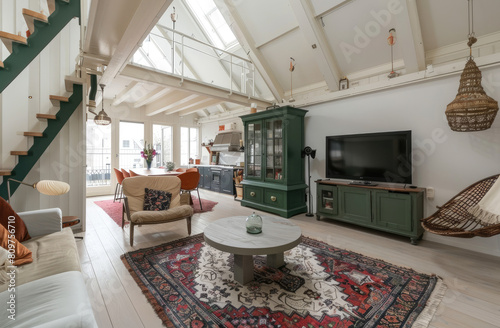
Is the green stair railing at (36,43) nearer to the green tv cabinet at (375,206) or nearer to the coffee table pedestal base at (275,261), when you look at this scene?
the coffee table pedestal base at (275,261)

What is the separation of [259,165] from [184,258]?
2.65 metres

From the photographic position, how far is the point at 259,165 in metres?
4.70

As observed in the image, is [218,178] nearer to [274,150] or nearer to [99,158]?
[274,150]

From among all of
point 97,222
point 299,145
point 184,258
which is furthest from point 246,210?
point 97,222

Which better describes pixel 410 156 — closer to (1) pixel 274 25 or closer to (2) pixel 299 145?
(2) pixel 299 145

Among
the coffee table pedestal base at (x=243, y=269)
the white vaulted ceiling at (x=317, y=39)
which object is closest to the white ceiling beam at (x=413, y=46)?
the white vaulted ceiling at (x=317, y=39)

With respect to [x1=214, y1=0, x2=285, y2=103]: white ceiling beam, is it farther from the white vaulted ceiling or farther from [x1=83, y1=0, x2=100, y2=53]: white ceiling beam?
[x1=83, y1=0, x2=100, y2=53]: white ceiling beam

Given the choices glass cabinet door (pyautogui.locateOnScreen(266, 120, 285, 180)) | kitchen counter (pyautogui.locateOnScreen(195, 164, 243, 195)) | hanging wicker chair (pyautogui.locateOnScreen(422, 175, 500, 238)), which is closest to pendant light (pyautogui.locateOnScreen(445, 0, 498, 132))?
hanging wicker chair (pyautogui.locateOnScreen(422, 175, 500, 238))

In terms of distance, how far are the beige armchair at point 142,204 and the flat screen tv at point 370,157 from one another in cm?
257

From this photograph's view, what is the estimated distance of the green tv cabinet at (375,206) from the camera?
288cm

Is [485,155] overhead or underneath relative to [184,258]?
overhead

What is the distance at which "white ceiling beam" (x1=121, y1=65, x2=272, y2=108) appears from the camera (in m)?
3.47

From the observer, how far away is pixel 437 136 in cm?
303

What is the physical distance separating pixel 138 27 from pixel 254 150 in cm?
321
